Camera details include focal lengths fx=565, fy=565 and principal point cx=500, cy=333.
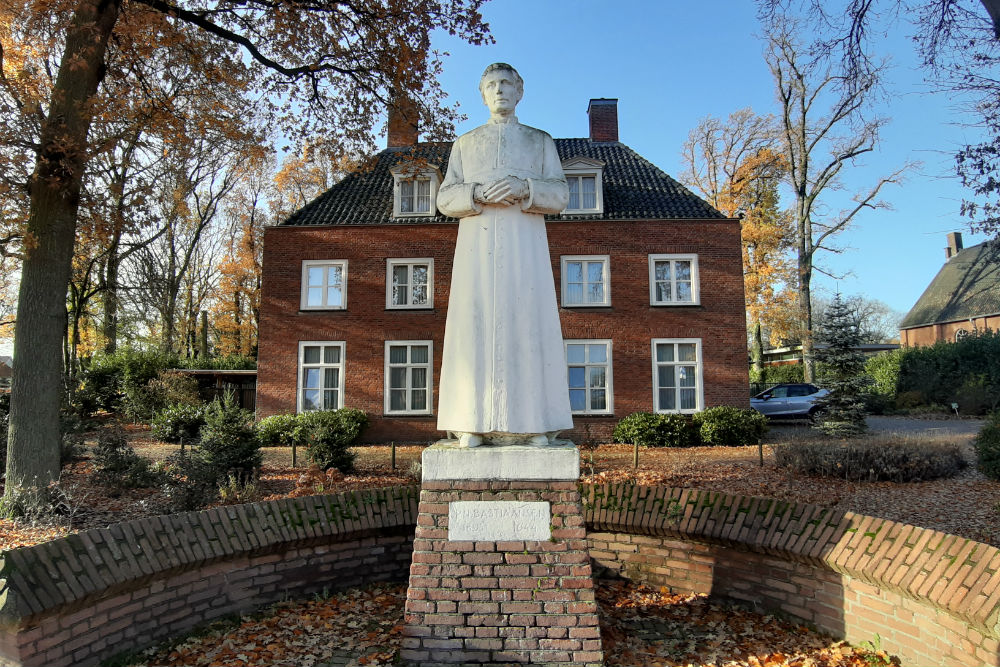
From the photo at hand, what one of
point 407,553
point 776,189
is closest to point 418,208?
point 407,553

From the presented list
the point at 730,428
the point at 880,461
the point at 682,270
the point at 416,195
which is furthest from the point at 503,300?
the point at 416,195

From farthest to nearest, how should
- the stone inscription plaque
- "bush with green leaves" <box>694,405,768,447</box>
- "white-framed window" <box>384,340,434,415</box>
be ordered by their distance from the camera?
"white-framed window" <box>384,340,434,415</box> < "bush with green leaves" <box>694,405,768,447</box> < the stone inscription plaque

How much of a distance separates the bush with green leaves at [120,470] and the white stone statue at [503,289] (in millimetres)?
7139

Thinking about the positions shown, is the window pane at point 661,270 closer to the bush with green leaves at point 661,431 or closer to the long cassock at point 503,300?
the bush with green leaves at point 661,431

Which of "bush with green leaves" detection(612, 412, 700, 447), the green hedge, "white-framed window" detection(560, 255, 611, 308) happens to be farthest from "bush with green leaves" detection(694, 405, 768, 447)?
the green hedge

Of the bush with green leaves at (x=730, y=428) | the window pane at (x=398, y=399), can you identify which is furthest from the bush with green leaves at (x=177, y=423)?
the bush with green leaves at (x=730, y=428)

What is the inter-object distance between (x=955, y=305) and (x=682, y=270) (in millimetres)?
30969

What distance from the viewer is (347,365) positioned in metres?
19.5

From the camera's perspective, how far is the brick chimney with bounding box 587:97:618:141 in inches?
933

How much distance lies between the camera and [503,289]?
13.5ft

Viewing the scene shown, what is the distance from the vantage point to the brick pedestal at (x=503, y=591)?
3.60 m

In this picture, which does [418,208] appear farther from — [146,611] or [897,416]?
[897,416]

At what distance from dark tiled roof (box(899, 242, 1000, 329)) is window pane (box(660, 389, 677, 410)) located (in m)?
27.8

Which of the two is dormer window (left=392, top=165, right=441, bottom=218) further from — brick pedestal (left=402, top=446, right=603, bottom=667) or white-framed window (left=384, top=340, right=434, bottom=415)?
brick pedestal (left=402, top=446, right=603, bottom=667)
